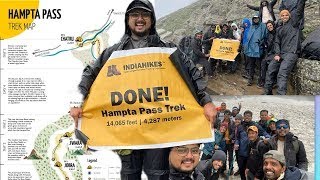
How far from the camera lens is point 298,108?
4219mm

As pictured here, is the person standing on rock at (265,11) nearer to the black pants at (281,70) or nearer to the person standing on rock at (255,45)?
the person standing on rock at (255,45)

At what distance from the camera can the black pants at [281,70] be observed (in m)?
4.45

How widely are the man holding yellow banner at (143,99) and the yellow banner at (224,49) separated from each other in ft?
4.04

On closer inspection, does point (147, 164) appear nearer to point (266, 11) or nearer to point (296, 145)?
point (296, 145)

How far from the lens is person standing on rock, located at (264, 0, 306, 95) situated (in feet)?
14.8

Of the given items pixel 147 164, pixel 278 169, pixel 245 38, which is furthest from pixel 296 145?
pixel 147 164

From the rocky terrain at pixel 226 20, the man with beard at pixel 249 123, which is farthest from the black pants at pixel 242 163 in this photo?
the rocky terrain at pixel 226 20

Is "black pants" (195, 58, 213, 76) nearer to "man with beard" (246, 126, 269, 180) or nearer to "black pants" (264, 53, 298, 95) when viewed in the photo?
"black pants" (264, 53, 298, 95)

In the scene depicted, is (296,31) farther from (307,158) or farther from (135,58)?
(135,58)

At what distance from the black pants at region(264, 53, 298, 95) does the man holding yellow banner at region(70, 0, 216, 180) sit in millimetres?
1118

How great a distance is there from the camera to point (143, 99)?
11.7ft

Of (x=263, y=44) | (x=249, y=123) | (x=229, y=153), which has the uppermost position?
(x=263, y=44)

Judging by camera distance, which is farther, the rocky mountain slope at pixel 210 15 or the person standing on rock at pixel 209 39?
the person standing on rock at pixel 209 39

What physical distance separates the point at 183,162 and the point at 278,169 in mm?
908
